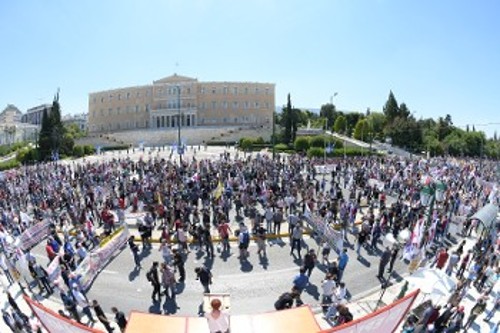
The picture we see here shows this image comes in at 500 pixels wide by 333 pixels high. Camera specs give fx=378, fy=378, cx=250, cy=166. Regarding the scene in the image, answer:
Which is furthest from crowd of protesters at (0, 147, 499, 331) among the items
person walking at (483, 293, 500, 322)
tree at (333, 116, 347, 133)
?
tree at (333, 116, 347, 133)

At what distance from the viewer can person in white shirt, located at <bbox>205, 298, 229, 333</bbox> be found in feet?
19.7

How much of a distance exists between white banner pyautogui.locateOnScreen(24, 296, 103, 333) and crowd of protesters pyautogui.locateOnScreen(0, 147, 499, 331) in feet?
17.1

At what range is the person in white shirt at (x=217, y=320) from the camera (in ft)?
19.7

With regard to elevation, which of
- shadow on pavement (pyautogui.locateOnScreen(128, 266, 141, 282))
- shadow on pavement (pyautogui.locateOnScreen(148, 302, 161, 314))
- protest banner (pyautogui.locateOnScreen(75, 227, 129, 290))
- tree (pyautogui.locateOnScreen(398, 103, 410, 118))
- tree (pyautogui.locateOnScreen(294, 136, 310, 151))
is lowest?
shadow on pavement (pyautogui.locateOnScreen(148, 302, 161, 314))

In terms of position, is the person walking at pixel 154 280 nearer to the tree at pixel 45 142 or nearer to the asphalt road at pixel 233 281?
the asphalt road at pixel 233 281

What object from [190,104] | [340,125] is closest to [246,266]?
[340,125]

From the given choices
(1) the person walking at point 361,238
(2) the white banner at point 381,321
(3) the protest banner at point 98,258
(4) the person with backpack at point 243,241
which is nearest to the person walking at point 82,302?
(3) the protest banner at point 98,258

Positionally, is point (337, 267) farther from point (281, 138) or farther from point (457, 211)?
point (281, 138)

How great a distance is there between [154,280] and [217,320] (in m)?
5.92

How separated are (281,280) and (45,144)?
5901cm

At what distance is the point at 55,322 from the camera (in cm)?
481

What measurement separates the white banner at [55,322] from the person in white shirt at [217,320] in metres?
1.97

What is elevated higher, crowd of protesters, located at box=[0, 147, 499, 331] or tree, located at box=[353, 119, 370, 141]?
tree, located at box=[353, 119, 370, 141]

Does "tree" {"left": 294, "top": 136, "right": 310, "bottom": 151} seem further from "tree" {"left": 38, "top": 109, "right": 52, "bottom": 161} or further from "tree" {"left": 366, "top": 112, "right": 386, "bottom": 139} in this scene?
"tree" {"left": 38, "top": 109, "right": 52, "bottom": 161}
